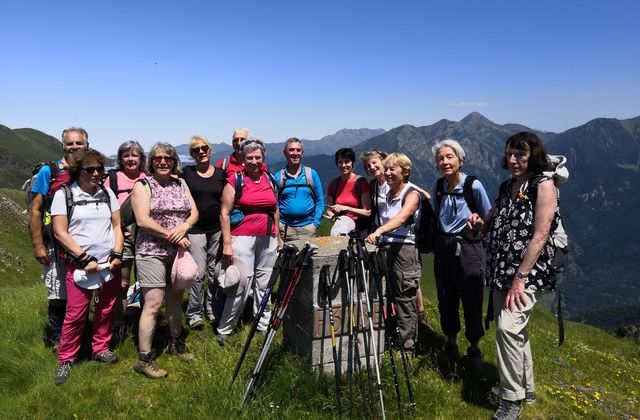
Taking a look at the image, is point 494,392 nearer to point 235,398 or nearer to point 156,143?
point 235,398

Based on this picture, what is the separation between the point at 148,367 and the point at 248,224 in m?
2.75

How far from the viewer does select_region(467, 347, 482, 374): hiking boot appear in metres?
6.90

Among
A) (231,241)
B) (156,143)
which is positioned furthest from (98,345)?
(156,143)

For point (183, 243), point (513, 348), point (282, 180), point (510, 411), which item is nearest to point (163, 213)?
point (183, 243)

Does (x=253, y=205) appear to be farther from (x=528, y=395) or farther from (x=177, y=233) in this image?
(x=528, y=395)

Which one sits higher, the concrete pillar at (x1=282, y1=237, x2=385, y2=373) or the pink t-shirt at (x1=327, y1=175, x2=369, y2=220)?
the pink t-shirt at (x1=327, y1=175, x2=369, y2=220)

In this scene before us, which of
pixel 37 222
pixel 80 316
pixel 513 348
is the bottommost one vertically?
pixel 513 348

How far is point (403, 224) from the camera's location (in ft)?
22.1

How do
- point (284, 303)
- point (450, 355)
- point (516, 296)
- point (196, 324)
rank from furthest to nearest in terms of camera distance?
1. point (196, 324)
2. point (450, 355)
3. point (284, 303)
4. point (516, 296)

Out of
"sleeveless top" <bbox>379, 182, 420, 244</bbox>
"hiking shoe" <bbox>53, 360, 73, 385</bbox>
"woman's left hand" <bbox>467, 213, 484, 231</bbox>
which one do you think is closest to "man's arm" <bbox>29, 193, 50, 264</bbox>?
"hiking shoe" <bbox>53, 360, 73, 385</bbox>

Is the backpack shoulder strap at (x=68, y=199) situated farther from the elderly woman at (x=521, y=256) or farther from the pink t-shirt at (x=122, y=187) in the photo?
the elderly woman at (x=521, y=256)

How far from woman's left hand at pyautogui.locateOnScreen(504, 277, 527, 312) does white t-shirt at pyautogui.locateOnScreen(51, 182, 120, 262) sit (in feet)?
19.4

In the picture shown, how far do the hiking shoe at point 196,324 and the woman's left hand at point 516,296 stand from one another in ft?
18.9

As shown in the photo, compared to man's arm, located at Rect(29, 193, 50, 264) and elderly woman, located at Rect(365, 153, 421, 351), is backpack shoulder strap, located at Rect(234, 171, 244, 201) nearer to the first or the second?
elderly woman, located at Rect(365, 153, 421, 351)
